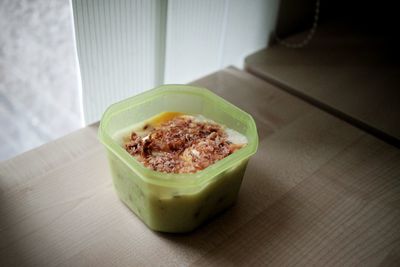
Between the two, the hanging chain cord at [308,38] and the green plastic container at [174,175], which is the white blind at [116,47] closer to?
the green plastic container at [174,175]

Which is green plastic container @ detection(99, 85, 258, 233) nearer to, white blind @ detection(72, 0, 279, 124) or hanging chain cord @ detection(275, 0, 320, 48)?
white blind @ detection(72, 0, 279, 124)

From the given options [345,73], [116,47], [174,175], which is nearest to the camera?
[174,175]

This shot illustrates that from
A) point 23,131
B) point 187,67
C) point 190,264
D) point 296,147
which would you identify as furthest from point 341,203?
point 23,131

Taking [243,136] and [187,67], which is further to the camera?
[187,67]

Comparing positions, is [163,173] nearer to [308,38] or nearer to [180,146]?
[180,146]

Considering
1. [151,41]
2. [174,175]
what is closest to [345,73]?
[151,41]

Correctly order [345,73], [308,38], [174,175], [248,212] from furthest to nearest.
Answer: [308,38], [345,73], [248,212], [174,175]

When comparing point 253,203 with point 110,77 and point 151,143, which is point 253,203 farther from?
point 110,77
